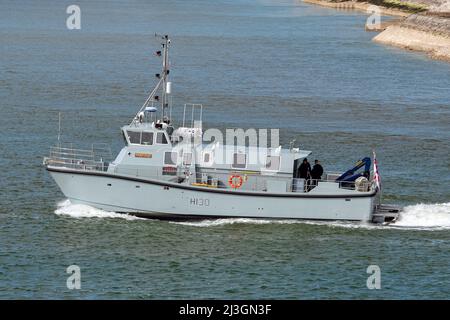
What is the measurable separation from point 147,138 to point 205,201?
355 centimetres

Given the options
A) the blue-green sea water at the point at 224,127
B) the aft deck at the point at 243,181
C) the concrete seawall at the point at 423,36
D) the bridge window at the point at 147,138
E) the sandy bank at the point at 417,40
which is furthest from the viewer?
the concrete seawall at the point at 423,36

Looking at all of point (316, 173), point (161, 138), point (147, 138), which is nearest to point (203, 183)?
point (161, 138)

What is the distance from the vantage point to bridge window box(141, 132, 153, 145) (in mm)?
41281

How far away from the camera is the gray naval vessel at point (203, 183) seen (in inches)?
1593

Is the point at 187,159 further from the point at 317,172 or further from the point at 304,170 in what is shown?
the point at 317,172

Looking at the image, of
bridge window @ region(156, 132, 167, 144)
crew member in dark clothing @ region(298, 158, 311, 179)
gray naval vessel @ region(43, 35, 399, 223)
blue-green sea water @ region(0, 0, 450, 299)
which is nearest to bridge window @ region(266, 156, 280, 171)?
gray naval vessel @ region(43, 35, 399, 223)

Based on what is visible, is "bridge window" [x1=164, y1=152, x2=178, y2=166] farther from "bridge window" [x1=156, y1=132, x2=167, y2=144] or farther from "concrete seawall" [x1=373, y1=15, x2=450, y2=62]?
"concrete seawall" [x1=373, y1=15, x2=450, y2=62]

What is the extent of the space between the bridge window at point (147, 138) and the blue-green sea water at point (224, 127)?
3177mm

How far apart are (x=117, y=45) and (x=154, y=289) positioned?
86153mm

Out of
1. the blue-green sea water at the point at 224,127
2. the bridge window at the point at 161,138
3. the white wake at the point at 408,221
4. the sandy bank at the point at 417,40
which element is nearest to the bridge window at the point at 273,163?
the white wake at the point at 408,221

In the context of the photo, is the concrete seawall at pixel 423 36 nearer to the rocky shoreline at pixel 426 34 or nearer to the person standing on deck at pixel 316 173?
the rocky shoreline at pixel 426 34

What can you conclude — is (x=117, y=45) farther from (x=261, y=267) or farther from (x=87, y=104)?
(x=261, y=267)

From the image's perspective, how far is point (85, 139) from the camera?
58.6 m

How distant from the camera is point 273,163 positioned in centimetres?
4097
